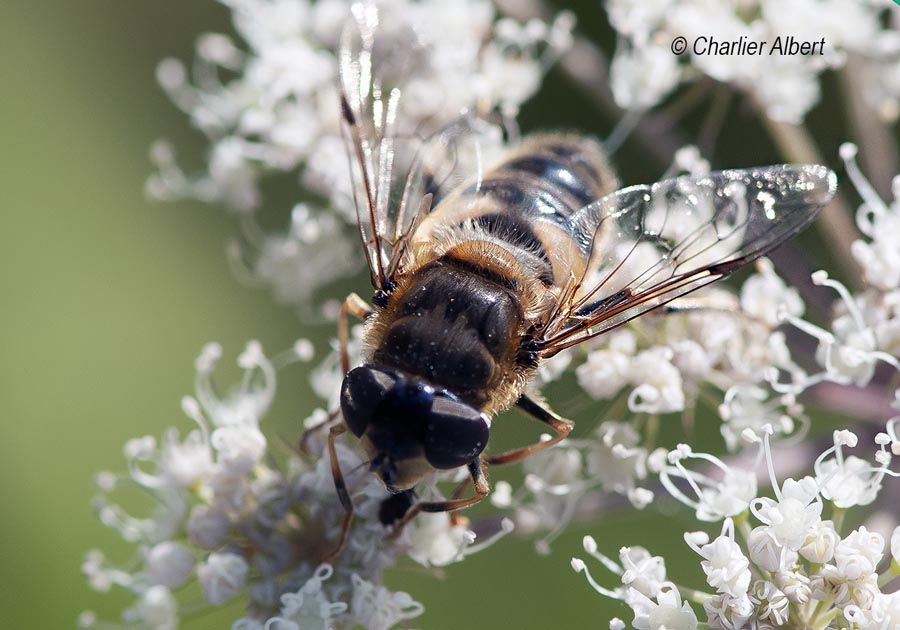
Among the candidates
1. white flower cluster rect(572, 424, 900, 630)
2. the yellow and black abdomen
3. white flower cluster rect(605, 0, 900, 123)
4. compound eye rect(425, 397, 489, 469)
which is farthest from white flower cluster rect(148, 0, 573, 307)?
white flower cluster rect(572, 424, 900, 630)

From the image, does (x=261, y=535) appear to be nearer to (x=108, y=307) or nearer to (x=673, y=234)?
(x=673, y=234)

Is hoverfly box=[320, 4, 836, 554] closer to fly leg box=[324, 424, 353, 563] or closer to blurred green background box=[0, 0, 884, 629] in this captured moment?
fly leg box=[324, 424, 353, 563]

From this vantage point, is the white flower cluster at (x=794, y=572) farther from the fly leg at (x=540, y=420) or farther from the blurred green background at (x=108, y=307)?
the blurred green background at (x=108, y=307)

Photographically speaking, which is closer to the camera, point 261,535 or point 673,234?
point 673,234

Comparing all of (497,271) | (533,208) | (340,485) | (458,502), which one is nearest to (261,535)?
(340,485)

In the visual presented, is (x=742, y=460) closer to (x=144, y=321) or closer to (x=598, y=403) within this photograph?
(x=598, y=403)

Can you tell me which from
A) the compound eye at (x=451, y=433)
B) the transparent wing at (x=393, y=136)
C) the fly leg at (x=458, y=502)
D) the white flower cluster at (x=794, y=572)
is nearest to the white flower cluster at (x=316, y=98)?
the transparent wing at (x=393, y=136)

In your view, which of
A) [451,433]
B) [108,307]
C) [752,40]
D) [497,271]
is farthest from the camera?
[108,307]
